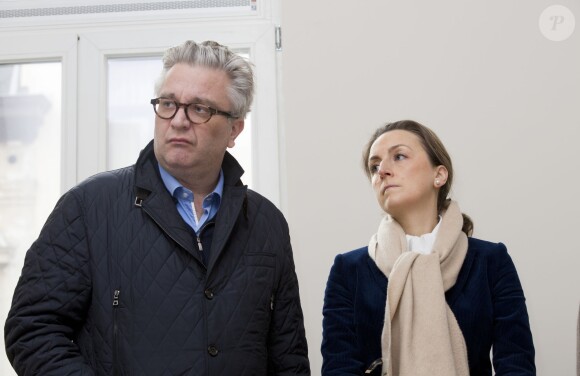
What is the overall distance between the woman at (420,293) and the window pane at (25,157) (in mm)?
1567

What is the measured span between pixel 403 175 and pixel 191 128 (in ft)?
2.04

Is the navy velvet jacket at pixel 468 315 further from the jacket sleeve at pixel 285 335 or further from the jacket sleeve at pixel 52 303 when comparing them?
the jacket sleeve at pixel 52 303

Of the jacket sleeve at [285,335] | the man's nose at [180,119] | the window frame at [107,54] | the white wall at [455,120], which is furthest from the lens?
the window frame at [107,54]

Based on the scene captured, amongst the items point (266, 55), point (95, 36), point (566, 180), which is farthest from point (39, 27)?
point (566, 180)

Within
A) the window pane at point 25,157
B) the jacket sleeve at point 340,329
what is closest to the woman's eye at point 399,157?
the jacket sleeve at point 340,329

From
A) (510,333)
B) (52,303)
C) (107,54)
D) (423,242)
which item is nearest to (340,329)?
(423,242)

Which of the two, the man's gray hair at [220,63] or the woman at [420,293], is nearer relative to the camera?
the man's gray hair at [220,63]

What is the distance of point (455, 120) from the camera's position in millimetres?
2893

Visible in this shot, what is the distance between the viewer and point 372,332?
1.90 metres

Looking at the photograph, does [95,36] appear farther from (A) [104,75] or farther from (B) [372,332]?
(B) [372,332]

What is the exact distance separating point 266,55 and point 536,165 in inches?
46.7

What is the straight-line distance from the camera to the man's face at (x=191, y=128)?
1.66m

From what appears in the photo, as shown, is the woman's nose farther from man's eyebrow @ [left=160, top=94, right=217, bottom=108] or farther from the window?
the window

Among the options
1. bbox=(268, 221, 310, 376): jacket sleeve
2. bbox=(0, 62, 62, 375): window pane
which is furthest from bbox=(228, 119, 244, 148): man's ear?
bbox=(0, 62, 62, 375): window pane
